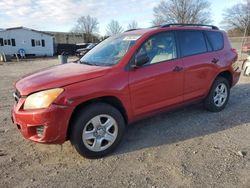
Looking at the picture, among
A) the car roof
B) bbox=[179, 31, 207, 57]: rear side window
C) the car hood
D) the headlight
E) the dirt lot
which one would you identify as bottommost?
the dirt lot

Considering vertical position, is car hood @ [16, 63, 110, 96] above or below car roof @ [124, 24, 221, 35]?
below

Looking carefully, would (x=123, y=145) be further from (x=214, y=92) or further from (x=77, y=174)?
(x=214, y=92)

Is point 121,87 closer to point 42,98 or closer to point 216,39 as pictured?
point 42,98

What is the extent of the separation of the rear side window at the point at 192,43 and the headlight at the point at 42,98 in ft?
8.09

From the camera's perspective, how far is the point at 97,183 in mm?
3363

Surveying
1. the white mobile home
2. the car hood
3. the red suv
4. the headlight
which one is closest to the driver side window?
the red suv

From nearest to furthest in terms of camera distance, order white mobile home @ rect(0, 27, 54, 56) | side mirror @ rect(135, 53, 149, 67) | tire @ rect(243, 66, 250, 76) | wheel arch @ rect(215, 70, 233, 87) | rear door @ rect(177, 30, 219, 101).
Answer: side mirror @ rect(135, 53, 149, 67), rear door @ rect(177, 30, 219, 101), wheel arch @ rect(215, 70, 233, 87), tire @ rect(243, 66, 250, 76), white mobile home @ rect(0, 27, 54, 56)

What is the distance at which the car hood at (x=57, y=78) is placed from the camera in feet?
12.1

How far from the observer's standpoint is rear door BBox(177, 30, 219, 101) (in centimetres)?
499

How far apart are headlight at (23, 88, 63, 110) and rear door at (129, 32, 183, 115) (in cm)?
113

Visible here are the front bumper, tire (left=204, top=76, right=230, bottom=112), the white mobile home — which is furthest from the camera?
the white mobile home

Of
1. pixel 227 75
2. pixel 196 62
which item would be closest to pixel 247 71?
pixel 227 75

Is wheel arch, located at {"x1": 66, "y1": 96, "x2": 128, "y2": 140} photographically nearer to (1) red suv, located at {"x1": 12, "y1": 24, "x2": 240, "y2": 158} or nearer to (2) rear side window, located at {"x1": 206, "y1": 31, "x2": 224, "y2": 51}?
(1) red suv, located at {"x1": 12, "y1": 24, "x2": 240, "y2": 158}

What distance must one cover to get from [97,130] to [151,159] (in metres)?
0.85
